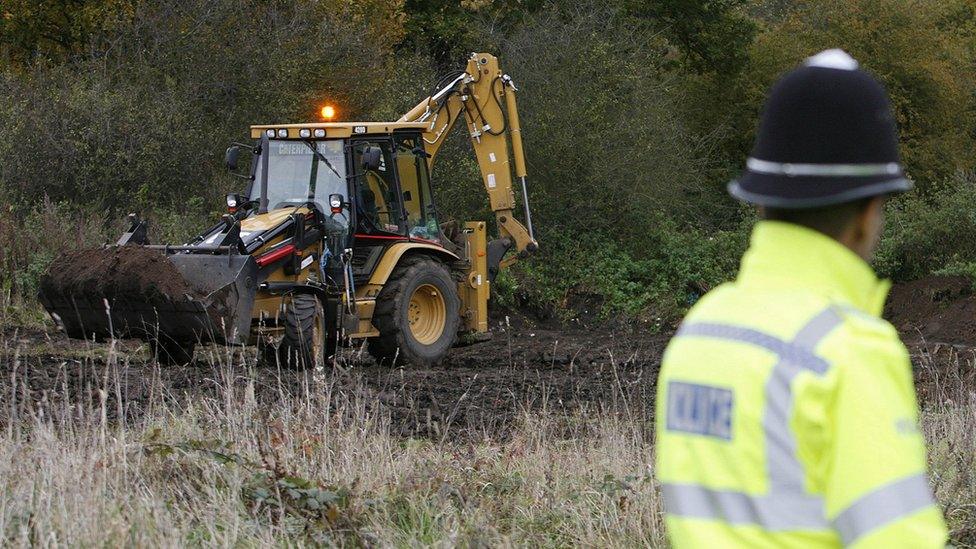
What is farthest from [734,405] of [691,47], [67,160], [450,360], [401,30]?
[691,47]

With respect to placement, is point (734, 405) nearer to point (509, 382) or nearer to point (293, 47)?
point (509, 382)

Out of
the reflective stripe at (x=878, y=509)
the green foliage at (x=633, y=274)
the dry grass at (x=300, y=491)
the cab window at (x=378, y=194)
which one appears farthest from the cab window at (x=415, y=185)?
the reflective stripe at (x=878, y=509)

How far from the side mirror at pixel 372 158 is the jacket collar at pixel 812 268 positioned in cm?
996

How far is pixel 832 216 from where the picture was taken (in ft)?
6.28

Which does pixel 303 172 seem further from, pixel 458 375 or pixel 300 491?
pixel 300 491

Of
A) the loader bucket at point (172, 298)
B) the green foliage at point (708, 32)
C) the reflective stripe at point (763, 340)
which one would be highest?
the green foliage at point (708, 32)

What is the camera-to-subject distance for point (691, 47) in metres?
29.2

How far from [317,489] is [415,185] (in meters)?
8.16

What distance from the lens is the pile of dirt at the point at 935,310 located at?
56.0 feet

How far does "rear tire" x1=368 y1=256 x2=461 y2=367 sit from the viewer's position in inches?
503

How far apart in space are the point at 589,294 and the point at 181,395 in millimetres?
11652

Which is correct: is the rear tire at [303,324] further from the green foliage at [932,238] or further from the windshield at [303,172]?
the green foliage at [932,238]

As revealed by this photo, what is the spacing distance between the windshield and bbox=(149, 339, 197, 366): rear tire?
1.63 m

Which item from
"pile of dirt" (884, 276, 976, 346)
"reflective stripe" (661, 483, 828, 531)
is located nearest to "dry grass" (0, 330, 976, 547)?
"reflective stripe" (661, 483, 828, 531)
